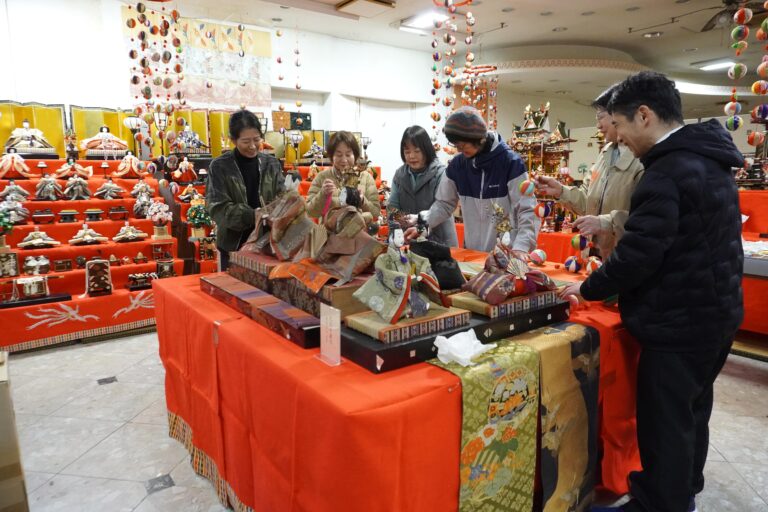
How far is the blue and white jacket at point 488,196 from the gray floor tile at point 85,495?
1684 millimetres

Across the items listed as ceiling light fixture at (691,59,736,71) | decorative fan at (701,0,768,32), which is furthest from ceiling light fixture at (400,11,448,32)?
ceiling light fixture at (691,59,736,71)

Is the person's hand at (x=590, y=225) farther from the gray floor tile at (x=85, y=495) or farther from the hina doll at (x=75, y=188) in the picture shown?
the hina doll at (x=75, y=188)

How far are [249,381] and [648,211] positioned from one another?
115 centimetres

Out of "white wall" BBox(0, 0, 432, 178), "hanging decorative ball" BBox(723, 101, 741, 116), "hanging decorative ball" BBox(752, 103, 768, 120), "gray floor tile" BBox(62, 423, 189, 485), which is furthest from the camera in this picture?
"white wall" BBox(0, 0, 432, 178)

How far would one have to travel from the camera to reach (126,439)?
2203mm

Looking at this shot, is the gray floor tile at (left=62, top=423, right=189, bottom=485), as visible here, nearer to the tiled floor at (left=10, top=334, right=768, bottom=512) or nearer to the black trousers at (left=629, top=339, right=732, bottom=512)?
the tiled floor at (left=10, top=334, right=768, bottom=512)

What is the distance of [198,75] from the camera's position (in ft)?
23.3

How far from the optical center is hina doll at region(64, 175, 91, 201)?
4039 millimetres

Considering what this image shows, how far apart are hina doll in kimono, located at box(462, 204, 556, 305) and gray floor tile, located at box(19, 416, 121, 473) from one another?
1.90m

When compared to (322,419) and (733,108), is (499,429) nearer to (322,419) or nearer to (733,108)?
(322,419)

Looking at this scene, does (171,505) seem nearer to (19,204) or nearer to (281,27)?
(19,204)

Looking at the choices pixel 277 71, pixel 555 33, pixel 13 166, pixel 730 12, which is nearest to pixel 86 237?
pixel 13 166

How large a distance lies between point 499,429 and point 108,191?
4.24 meters

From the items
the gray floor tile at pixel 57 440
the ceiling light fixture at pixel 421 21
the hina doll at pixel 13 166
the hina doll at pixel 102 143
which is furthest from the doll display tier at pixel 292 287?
the ceiling light fixture at pixel 421 21
